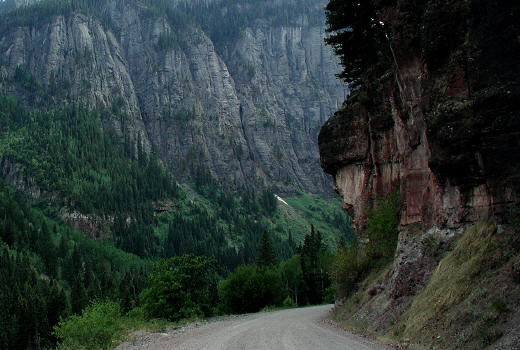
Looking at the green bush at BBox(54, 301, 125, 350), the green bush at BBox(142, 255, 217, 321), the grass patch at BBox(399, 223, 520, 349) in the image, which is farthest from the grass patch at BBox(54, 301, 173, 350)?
the grass patch at BBox(399, 223, 520, 349)

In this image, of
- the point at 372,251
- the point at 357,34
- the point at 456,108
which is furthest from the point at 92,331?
the point at 357,34

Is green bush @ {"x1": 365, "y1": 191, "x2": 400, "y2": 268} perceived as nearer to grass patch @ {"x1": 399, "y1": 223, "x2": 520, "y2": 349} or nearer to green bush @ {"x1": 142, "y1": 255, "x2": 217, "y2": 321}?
grass patch @ {"x1": 399, "y1": 223, "x2": 520, "y2": 349}

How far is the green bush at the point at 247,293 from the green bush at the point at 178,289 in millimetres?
18086

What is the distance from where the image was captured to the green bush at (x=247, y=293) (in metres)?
60.2

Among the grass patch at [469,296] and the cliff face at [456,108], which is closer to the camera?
the grass patch at [469,296]

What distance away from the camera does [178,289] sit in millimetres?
40281

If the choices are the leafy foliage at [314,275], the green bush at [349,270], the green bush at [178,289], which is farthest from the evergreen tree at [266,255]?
the green bush at [349,270]

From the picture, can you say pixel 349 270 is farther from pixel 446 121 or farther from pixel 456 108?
pixel 456 108

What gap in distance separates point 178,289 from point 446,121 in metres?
28.9

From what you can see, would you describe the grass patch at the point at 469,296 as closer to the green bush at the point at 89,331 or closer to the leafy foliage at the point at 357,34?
the green bush at the point at 89,331

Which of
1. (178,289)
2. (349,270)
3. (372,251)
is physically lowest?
(178,289)

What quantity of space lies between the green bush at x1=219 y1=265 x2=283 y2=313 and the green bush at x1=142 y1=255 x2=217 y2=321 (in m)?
18.1

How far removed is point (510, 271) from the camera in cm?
1455

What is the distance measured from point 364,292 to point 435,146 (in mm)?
13455
